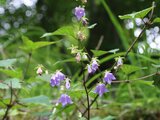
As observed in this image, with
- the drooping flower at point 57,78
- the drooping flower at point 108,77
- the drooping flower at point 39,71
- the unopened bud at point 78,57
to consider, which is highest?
the unopened bud at point 78,57

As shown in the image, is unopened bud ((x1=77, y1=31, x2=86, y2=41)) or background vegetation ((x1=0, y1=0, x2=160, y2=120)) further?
background vegetation ((x1=0, y1=0, x2=160, y2=120))

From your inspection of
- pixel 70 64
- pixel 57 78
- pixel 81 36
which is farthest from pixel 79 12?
pixel 70 64

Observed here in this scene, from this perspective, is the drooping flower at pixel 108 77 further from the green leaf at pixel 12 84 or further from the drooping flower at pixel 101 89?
the green leaf at pixel 12 84

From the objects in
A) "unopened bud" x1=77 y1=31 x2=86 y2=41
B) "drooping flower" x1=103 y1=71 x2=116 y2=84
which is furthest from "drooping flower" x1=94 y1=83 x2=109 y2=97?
"unopened bud" x1=77 y1=31 x2=86 y2=41

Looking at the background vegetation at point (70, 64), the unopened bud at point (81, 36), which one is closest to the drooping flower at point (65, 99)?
the background vegetation at point (70, 64)

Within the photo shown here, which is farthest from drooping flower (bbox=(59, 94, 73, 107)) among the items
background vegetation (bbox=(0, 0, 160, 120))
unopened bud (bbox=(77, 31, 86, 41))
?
unopened bud (bbox=(77, 31, 86, 41))

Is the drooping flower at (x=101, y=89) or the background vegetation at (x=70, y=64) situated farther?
the background vegetation at (x=70, y=64)

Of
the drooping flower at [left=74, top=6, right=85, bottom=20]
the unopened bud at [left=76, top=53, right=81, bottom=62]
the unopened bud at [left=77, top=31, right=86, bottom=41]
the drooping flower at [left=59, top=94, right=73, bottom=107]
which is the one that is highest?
the drooping flower at [left=74, top=6, right=85, bottom=20]

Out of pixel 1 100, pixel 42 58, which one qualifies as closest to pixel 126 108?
pixel 1 100

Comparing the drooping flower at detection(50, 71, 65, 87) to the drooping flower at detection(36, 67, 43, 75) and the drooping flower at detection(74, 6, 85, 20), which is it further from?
the drooping flower at detection(74, 6, 85, 20)

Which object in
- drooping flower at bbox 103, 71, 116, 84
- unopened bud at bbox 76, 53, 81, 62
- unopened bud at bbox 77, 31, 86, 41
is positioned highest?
unopened bud at bbox 77, 31, 86, 41

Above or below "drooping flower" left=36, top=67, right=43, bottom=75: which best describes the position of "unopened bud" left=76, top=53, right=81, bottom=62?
above

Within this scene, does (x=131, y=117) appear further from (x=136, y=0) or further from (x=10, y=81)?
(x=136, y=0)
